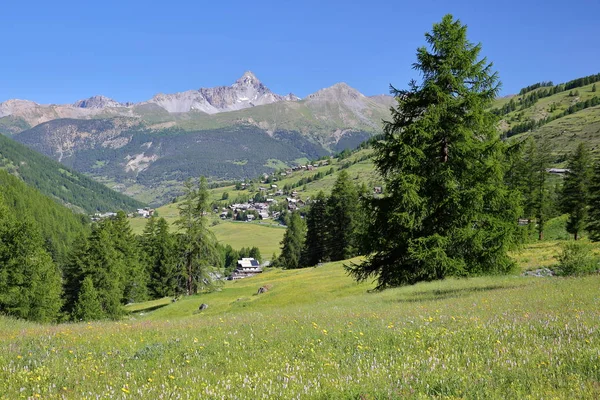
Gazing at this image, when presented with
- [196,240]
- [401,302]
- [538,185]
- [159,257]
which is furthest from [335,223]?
[401,302]

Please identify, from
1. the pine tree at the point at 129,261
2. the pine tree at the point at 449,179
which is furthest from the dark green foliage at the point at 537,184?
the pine tree at the point at 129,261

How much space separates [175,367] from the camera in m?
7.46

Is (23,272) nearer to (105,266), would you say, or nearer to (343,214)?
(105,266)

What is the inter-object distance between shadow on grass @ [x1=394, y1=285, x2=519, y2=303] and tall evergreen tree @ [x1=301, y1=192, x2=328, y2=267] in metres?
55.8

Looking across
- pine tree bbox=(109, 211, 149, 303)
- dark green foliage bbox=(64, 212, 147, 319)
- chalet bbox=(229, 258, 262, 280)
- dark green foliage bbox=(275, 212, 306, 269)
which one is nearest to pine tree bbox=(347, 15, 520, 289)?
dark green foliage bbox=(64, 212, 147, 319)

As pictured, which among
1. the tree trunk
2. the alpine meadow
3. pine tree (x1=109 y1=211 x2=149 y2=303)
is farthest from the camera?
pine tree (x1=109 y1=211 x2=149 y2=303)

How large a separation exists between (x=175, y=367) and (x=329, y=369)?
9.54 feet

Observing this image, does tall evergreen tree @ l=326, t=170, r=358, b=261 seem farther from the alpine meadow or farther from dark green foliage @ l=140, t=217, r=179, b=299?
Result: dark green foliage @ l=140, t=217, r=179, b=299

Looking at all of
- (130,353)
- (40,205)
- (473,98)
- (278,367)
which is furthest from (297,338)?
(40,205)

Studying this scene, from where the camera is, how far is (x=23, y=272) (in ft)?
135

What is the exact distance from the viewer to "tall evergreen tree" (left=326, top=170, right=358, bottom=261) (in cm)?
7450

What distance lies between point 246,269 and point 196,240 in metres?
100

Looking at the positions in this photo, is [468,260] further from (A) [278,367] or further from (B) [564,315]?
(A) [278,367]

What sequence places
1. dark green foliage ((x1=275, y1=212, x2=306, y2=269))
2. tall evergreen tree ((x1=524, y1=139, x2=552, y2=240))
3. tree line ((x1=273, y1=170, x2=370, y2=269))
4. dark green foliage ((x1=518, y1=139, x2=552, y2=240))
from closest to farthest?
1. dark green foliage ((x1=518, y1=139, x2=552, y2=240))
2. tall evergreen tree ((x1=524, y1=139, x2=552, y2=240))
3. tree line ((x1=273, y1=170, x2=370, y2=269))
4. dark green foliage ((x1=275, y1=212, x2=306, y2=269))
